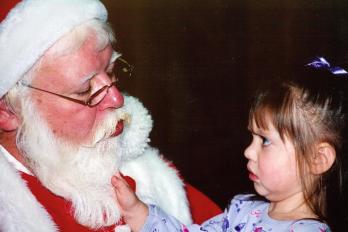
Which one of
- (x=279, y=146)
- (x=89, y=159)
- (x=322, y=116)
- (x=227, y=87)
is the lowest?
(x=227, y=87)

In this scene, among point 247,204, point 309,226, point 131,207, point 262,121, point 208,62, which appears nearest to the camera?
point 309,226

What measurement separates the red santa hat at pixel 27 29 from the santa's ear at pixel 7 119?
8cm

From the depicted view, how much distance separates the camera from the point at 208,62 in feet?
16.2

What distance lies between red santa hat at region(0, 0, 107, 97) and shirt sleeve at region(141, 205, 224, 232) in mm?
796

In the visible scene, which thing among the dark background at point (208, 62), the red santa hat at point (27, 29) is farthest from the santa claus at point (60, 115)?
the dark background at point (208, 62)

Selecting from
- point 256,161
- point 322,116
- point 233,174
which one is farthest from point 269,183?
point 233,174

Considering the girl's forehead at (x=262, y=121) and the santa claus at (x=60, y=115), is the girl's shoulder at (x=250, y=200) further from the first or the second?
the santa claus at (x=60, y=115)

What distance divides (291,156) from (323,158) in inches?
4.9

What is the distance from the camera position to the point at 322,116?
1727 millimetres

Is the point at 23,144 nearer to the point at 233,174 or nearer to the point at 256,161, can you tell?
the point at 256,161

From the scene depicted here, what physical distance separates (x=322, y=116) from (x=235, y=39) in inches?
123

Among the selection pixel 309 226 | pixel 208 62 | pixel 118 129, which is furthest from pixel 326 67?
pixel 208 62

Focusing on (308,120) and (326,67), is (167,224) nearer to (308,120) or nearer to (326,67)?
(308,120)

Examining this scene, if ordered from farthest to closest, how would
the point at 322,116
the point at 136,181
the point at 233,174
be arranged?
the point at 233,174 → the point at 136,181 → the point at 322,116
